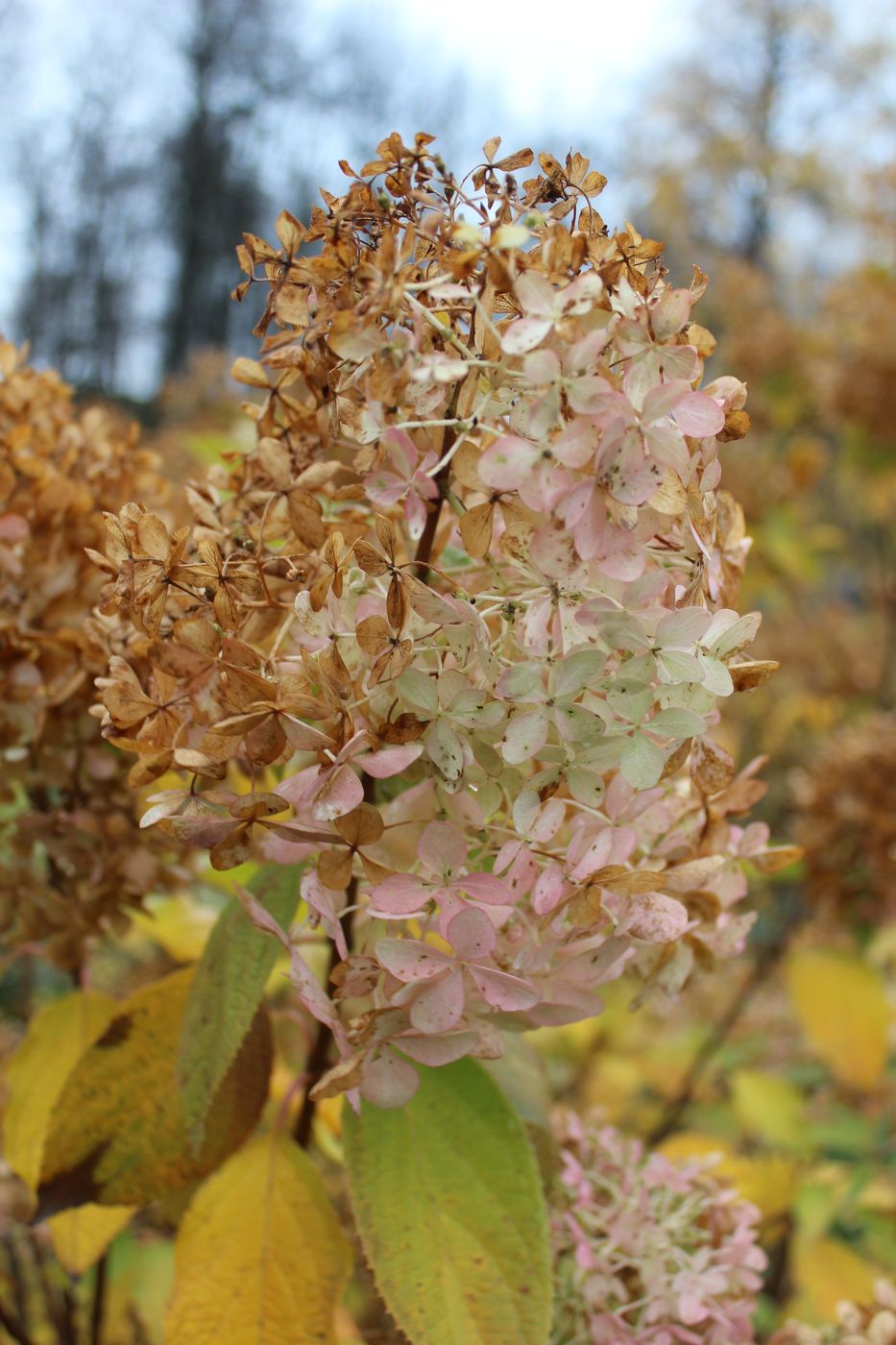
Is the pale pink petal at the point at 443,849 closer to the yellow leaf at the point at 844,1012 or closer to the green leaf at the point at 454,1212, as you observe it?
the green leaf at the point at 454,1212

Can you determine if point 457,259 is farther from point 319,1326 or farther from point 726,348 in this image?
point 726,348

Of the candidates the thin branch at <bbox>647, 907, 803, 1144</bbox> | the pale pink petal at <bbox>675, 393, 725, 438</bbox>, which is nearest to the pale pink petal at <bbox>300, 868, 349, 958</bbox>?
the pale pink petal at <bbox>675, 393, 725, 438</bbox>

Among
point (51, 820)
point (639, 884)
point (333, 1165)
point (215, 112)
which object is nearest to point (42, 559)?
point (51, 820)

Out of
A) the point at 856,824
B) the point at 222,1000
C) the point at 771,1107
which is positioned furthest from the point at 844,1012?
the point at 222,1000

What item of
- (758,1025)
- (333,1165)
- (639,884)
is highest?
(639,884)

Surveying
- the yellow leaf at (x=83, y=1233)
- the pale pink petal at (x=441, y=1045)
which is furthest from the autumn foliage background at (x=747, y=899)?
the pale pink petal at (x=441, y=1045)

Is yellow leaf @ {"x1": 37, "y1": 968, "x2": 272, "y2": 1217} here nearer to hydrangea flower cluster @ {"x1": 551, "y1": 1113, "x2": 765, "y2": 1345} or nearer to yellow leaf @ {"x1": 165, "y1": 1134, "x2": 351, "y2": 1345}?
yellow leaf @ {"x1": 165, "y1": 1134, "x2": 351, "y2": 1345}
